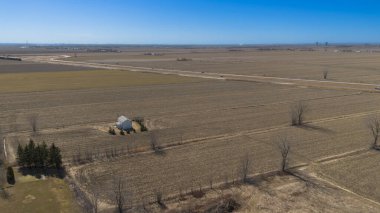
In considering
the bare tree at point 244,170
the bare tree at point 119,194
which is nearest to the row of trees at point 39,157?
the bare tree at point 119,194

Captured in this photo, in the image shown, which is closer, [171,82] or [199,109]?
[199,109]

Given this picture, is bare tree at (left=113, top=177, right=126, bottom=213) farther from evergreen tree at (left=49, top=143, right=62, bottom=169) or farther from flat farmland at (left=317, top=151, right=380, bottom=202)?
flat farmland at (left=317, top=151, right=380, bottom=202)

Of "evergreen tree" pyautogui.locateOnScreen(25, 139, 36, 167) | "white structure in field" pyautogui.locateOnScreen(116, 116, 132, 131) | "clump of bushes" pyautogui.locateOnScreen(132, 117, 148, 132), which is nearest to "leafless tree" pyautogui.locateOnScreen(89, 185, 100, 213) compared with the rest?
"evergreen tree" pyautogui.locateOnScreen(25, 139, 36, 167)

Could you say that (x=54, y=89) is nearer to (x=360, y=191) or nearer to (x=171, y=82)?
(x=171, y=82)

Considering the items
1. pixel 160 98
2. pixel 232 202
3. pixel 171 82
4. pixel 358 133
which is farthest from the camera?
pixel 171 82

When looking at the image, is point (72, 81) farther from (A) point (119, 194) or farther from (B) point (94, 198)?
(A) point (119, 194)

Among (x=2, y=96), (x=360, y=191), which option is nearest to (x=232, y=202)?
(x=360, y=191)
